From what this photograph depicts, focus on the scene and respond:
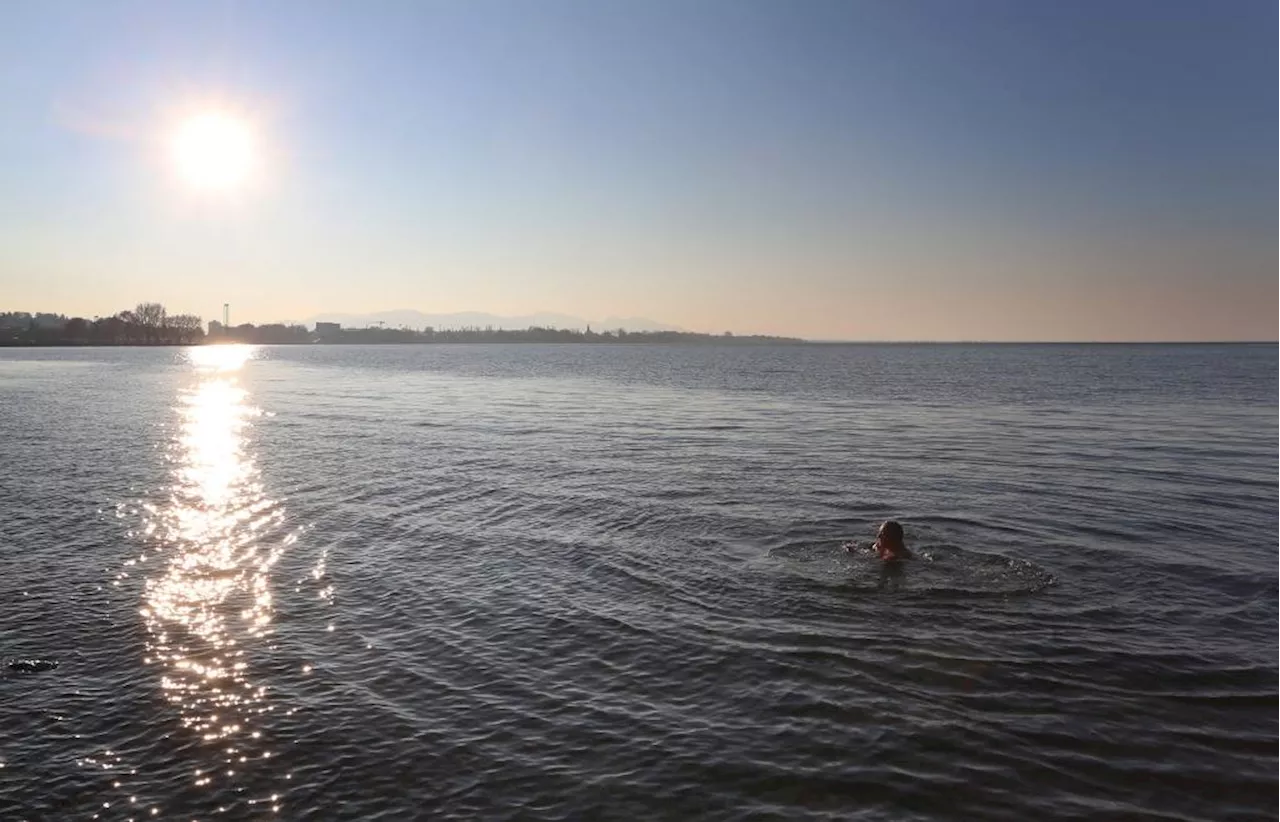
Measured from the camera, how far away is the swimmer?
21.1 meters

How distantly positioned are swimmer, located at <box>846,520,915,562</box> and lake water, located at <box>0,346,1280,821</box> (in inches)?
20.6

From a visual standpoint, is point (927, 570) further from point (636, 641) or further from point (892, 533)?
point (636, 641)

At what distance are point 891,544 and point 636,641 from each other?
27.0ft

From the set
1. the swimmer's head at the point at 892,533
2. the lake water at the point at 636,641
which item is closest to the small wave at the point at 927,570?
the lake water at the point at 636,641

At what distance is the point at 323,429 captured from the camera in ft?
175

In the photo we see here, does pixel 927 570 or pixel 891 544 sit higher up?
pixel 891 544

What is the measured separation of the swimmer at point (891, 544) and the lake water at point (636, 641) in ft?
1.72

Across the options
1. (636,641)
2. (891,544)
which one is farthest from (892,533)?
(636,641)

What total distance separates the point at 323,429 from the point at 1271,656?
49587 mm

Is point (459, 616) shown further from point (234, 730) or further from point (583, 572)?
point (234, 730)

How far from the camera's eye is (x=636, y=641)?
16141 mm

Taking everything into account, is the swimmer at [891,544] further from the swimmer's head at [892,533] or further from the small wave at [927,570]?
the small wave at [927,570]

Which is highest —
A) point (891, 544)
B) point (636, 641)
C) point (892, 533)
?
point (892, 533)

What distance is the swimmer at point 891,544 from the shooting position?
21078mm
